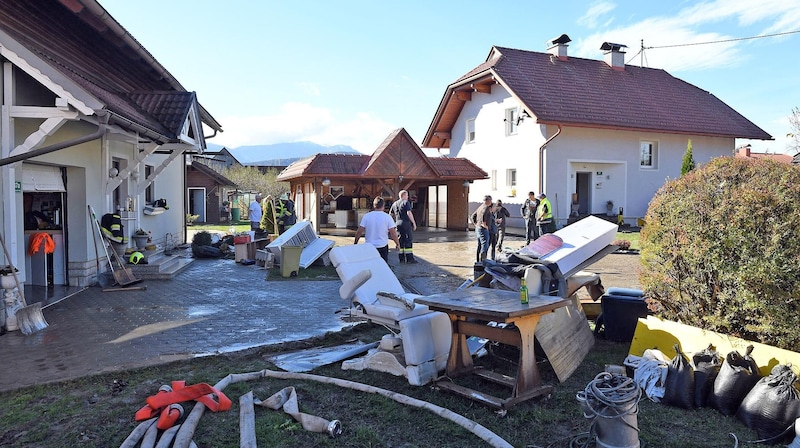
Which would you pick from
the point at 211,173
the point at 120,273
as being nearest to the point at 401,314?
the point at 120,273

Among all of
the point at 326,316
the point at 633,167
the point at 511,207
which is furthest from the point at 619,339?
the point at 633,167

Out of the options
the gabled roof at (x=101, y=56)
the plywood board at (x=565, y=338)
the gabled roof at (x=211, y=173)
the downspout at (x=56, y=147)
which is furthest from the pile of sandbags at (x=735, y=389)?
the gabled roof at (x=211, y=173)

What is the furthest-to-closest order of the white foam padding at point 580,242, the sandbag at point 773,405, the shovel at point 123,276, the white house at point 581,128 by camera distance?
1. the white house at point 581,128
2. the shovel at point 123,276
3. the white foam padding at point 580,242
4. the sandbag at point 773,405

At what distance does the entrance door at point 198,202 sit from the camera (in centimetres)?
3438

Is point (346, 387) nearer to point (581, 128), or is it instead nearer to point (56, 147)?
point (56, 147)

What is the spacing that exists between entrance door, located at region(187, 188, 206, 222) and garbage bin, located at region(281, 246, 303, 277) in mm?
24886

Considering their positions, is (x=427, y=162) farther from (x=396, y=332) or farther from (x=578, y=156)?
(x=396, y=332)

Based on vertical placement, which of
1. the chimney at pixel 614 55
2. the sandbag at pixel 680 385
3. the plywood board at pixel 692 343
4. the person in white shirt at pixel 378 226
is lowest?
the sandbag at pixel 680 385

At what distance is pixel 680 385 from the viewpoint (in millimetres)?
4332

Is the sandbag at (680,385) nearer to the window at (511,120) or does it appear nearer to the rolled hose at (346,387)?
the rolled hose at (346,387)

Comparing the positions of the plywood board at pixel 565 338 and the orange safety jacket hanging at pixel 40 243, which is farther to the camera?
the orange safety jacket hanging at pixel 40 243

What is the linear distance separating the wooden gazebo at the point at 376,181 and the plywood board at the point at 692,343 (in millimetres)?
15583

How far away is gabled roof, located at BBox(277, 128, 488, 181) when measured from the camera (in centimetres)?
2062

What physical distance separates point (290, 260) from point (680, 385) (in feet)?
27.3
